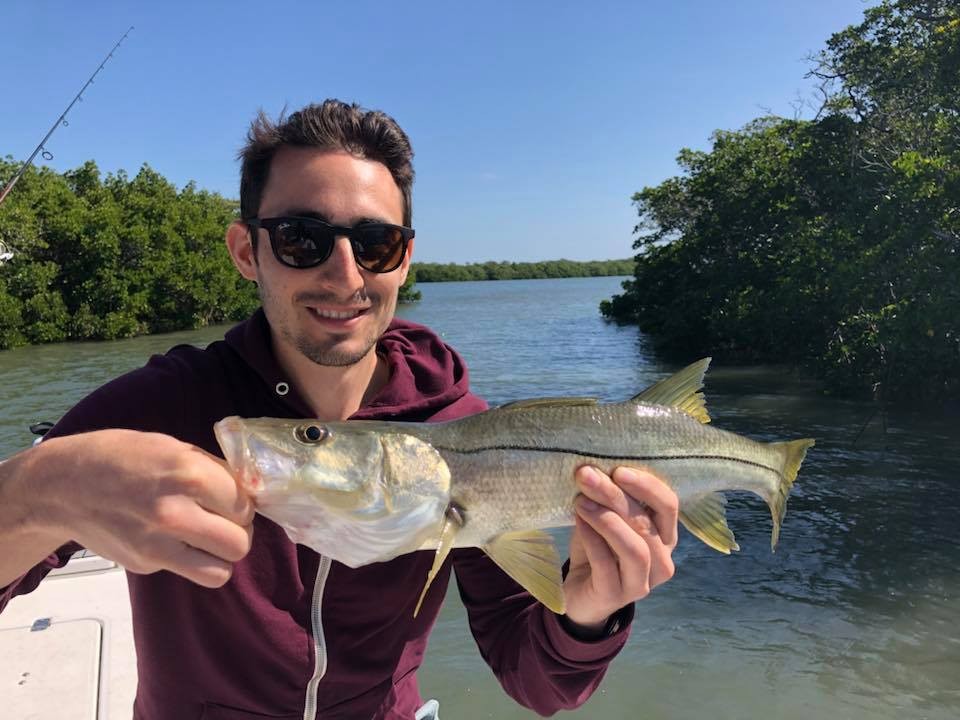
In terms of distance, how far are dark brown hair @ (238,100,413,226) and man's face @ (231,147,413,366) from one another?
4 cm

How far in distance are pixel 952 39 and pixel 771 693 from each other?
1372 centimetres

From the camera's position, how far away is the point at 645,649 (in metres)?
6.25

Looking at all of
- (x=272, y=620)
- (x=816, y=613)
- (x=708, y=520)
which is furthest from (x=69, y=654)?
(x=816, y=613)

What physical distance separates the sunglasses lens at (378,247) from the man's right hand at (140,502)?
982 millimetres

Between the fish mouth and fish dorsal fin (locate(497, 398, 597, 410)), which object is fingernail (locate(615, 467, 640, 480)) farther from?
the fish mouth

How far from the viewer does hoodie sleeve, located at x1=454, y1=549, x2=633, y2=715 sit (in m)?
2.10

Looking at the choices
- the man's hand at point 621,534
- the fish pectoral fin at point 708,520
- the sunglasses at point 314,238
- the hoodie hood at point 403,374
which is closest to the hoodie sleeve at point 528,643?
the man's hand at point 621,534

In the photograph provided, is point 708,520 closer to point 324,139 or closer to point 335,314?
point 335,314

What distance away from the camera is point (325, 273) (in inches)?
86.4

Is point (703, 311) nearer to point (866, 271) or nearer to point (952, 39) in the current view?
point (866, 271)

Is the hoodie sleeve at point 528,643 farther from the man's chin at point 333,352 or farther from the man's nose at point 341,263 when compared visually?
the man's nose at point 341,263

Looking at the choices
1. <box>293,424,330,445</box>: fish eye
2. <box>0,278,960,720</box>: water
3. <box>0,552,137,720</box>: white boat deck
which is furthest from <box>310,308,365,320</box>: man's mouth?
<box>0,278,960,720</box>: water

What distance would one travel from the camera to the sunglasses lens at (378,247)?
2.23m

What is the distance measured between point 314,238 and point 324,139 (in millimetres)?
357
